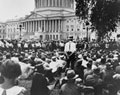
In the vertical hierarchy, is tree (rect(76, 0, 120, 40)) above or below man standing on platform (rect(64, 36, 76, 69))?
above

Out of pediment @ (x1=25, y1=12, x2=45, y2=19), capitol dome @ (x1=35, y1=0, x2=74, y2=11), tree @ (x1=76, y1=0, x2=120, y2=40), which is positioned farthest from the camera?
capitol dome @ (x1=35, y1=0, x2=74, y2=11)

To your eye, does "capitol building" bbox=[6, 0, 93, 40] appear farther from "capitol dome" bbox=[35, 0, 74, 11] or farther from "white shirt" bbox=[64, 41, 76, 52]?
"white shirt" bbox=[64, 41, 76, 52]

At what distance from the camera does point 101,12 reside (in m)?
28.6

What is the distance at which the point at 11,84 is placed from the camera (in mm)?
4770

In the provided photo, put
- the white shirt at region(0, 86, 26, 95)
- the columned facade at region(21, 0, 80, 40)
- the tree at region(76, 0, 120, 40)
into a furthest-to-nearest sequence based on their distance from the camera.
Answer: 1. the columned facade at region(21, 0, 80, 40)
2. the tree at region(76, 0, 120, 40)
3. the white shirt at region(0, 86, 26, 95)

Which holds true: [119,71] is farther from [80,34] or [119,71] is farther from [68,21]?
[68,21]

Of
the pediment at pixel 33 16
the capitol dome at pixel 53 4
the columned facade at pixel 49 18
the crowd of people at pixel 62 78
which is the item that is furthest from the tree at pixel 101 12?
the capitol dome at pixel 53 4

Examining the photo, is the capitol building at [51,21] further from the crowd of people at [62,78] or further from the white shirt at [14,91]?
the white shirt at [14,91]

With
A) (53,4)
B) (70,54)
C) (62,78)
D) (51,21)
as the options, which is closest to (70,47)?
(70,54)

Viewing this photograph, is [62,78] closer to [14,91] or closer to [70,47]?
[14,91]

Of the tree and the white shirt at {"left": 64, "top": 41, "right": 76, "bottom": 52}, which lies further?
the tree

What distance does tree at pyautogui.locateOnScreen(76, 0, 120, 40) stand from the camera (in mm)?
27781

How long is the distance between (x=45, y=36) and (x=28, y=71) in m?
103

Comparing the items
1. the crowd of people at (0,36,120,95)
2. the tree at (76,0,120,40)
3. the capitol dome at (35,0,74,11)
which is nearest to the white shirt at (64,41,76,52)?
the crowd of people at (0,36,120,95)
